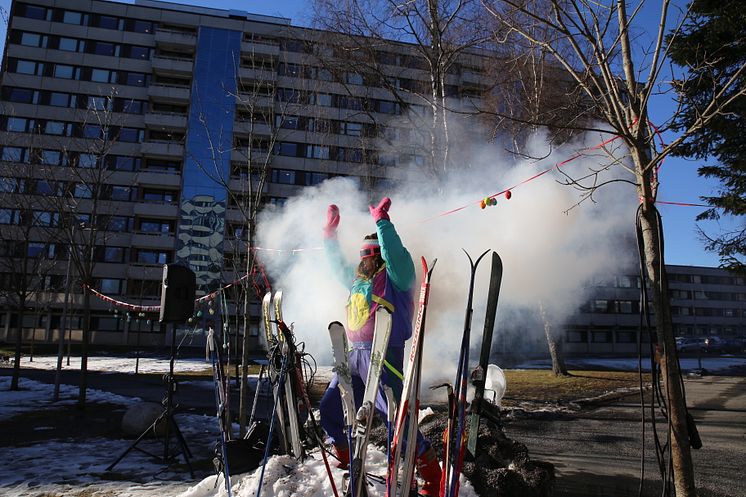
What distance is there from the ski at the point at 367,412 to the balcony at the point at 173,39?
1705 inches

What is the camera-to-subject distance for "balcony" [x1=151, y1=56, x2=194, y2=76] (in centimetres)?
3906

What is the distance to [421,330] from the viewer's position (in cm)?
272

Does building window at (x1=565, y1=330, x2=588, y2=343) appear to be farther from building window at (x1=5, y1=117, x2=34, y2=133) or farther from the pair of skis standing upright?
building window at (x1=5, y1=117, x2=34, y2=133)

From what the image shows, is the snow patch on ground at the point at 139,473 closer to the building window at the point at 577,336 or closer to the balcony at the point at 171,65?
the balcony at the point at 171,65

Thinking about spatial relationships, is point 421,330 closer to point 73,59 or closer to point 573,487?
point 573,487

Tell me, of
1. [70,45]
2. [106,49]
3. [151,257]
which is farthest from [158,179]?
[70,45]

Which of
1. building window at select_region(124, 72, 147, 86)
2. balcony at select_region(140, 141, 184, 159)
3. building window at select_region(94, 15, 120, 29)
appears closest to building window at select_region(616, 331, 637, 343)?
balcony at select_region(140, 141, 184, 159)

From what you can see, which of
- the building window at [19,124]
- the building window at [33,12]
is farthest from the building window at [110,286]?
the building window at [33,12]

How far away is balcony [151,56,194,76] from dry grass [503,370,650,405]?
36265 millimetres

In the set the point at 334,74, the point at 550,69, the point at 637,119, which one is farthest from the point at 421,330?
the point at 334,74

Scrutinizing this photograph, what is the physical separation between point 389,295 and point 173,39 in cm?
4322

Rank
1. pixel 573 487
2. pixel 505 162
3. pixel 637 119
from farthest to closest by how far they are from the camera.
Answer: pixel 505 162 → pixel 573 487 → pixel 637 119

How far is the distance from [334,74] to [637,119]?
11.5m

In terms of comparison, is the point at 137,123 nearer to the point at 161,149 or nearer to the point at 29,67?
the point at 161,149
